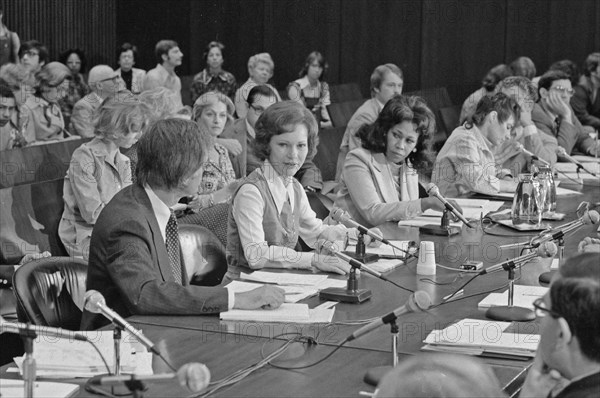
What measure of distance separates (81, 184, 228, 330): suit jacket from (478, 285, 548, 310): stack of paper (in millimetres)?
813

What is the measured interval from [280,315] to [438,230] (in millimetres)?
1573

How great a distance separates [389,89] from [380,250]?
13.9 feet

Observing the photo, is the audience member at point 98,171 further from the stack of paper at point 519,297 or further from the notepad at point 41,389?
the notepad at point 41,389

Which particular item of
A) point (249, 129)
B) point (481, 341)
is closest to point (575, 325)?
point (481, 341)

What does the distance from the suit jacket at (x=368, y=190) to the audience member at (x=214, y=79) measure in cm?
473

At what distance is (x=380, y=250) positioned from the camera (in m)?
4.00

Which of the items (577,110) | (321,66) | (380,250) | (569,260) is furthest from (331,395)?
(321,66)

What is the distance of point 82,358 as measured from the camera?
257 cm

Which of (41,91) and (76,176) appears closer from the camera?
(76,176)

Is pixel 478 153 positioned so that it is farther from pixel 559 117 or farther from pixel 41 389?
pixel 41 389

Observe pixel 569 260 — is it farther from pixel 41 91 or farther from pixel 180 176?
pixel 41 91

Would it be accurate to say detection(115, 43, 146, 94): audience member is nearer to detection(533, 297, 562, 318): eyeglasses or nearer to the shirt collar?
the shirt collar

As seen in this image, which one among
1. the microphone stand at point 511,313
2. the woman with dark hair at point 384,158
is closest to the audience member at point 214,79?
the woman with dark hair at point 384,158

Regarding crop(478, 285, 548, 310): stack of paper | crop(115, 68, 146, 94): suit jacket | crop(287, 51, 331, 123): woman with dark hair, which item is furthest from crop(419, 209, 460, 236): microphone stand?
crop(115, 68, 146, 94): suit jacket
